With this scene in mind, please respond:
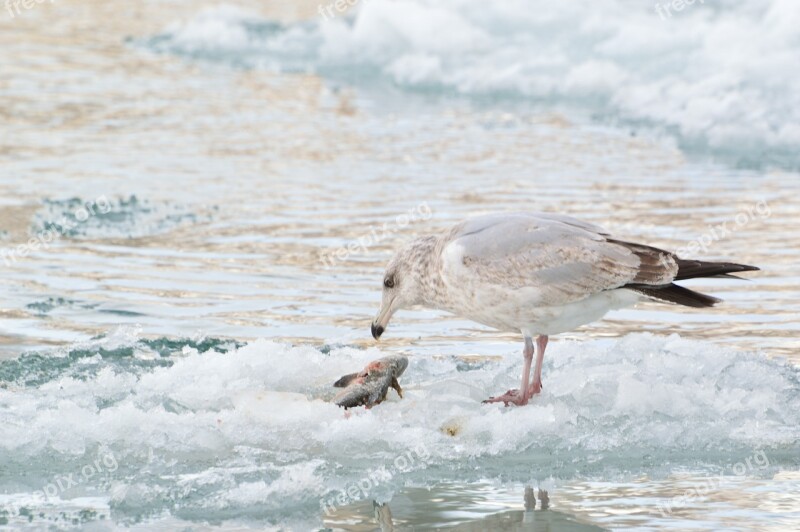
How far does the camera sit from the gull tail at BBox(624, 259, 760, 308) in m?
6.25

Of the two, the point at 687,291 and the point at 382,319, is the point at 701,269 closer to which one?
the point at 687,291

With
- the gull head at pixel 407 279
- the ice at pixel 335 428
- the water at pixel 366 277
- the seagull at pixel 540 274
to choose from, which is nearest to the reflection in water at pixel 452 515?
the water at pixel 366 277

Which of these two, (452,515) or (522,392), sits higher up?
(522,392)

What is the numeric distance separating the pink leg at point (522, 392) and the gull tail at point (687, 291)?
23.1 inches

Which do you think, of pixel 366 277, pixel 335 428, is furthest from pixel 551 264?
pixel 366 277

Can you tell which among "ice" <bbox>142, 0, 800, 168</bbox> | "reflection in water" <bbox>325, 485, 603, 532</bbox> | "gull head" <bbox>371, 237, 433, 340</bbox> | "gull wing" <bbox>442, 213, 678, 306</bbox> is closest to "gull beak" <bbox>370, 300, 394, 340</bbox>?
"gull head" <bbox>371, 237, 433, 340</bbox>

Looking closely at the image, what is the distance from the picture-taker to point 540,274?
6.33 metres

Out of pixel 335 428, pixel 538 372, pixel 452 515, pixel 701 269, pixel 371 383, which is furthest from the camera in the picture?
pixel 538 372

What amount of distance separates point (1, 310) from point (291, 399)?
3402 mm

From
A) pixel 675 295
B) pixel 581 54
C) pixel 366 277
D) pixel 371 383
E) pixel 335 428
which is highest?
pixel 581 54

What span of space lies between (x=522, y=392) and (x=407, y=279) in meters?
0.80

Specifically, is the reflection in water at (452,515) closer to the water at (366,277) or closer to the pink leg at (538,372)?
the water at (366,277)

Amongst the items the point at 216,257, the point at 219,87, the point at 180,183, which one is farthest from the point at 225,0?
the point at 216,257

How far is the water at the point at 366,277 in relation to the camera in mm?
5602
